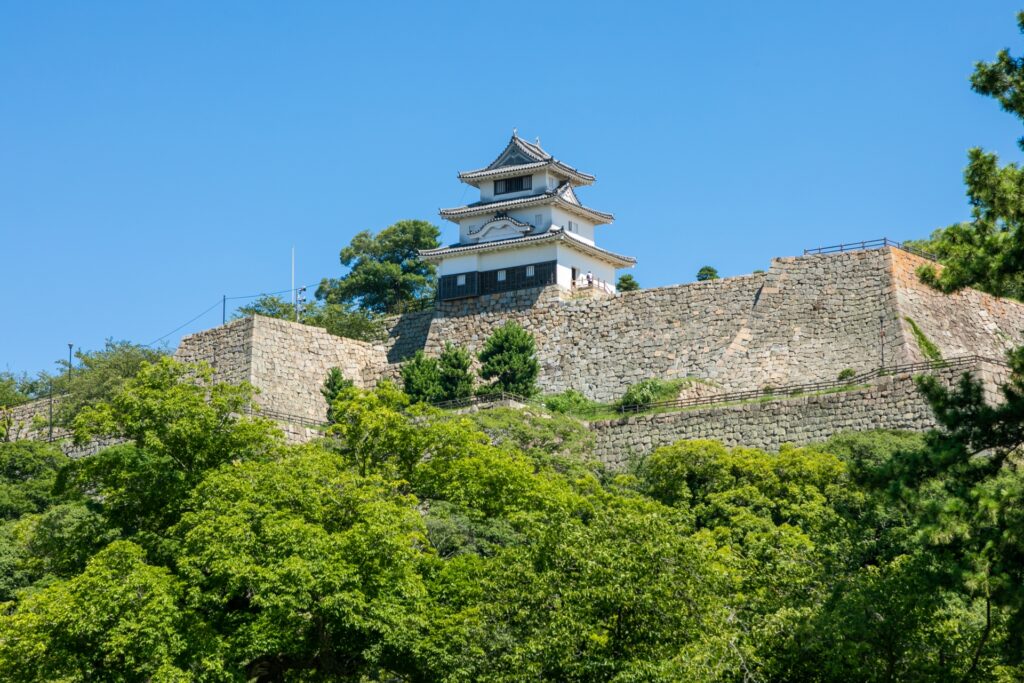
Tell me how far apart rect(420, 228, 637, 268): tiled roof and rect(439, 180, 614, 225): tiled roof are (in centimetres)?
87

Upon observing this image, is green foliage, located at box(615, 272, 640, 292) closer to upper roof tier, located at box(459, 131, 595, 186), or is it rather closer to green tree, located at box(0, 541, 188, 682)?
upper roof tier, located at box(459, 131, 595, 186)

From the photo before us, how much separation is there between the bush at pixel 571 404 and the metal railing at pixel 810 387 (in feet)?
3.38

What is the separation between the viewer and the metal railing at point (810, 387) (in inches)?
A: 1284

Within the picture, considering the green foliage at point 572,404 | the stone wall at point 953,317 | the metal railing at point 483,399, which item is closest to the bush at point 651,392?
the green foliage at point 572,404

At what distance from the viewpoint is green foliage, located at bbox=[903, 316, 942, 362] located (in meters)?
35.2

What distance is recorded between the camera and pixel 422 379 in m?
38.6

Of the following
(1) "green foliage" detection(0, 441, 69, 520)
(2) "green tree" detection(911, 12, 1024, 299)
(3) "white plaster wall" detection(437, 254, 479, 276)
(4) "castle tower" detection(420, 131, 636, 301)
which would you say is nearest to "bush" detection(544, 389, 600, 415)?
(4) "castle tower" detection(420, 131, 636, 301)

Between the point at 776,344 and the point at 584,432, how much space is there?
5.59 m

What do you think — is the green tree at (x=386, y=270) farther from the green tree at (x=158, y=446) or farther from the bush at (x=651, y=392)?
the green tree at (x=158, y=446)

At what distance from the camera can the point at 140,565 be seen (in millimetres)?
23828

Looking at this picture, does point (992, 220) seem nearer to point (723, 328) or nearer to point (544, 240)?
point (723, 328)

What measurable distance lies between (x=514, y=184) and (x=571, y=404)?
9.24 metres

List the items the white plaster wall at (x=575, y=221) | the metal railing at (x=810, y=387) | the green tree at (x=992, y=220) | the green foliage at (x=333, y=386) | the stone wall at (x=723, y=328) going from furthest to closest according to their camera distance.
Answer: the white plaster wall at (x=575, y=221) → the green foliage at (x=333, y=386) → the stone wall at (x=723, y=328) → the metal railing at (x=810, y=387) → the green tree at (x=992, y=220)

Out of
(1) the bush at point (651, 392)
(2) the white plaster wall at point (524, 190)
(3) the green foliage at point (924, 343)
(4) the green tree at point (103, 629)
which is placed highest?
(2) the white plaster wall at point (524, 190)
